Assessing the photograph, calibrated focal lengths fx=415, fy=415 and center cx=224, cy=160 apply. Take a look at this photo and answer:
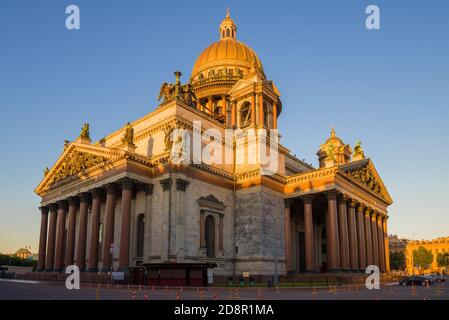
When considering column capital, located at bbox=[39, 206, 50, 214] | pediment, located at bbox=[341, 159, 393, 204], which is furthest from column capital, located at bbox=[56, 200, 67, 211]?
pediment, located at bbox=[341, 159, 393, 204]

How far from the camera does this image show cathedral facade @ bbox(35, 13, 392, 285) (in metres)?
41.6

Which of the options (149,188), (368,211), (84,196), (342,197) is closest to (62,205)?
(84,196)

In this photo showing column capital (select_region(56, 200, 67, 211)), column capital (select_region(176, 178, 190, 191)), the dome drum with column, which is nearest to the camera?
column capital (select_region(176, 178, 190, 191))

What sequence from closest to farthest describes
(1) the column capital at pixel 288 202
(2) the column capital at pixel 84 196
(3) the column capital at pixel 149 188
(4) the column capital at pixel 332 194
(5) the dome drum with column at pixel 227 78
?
(3) the column capital at pixel 149 188
(4) the column capital at pixel 332 194
(2) the column capital at pixel 84 196
(1) the column capital at pixel 288 202
(5) the dome drum with column at pixel 227 78

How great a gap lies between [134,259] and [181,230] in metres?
6.87

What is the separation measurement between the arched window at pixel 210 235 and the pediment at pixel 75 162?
1211 centimetres

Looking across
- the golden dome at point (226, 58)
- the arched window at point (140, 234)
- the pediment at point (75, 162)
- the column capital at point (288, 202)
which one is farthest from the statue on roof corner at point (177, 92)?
the golden dome at point (226, 58)

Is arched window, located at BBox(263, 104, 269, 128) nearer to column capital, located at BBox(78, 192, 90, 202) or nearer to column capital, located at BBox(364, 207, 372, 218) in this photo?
column capital, located at BBox(364, 207, 372, 218)

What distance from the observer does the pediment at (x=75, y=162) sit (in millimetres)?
45844

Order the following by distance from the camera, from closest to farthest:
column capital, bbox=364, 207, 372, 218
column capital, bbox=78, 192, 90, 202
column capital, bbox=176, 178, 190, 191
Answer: column capital, bbox=176, 178, 190, 191, column capital, bbox=78, 192, 90, 202, column capital, bbox=364, 207, 372, 218

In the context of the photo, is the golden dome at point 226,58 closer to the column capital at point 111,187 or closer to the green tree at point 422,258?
the column capital at point 111,187

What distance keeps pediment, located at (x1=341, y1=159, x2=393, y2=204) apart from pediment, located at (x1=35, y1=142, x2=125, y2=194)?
28783mm

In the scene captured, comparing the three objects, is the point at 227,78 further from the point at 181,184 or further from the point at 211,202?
the point at 181,184
